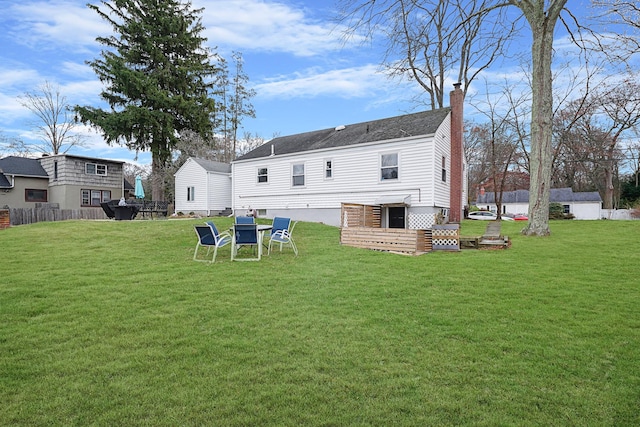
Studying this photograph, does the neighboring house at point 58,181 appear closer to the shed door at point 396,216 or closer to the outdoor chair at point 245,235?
the shed door at point 396,216

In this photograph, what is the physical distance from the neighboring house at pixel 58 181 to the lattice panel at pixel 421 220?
81.4ft

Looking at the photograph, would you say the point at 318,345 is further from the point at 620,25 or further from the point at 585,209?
the point at 585,209

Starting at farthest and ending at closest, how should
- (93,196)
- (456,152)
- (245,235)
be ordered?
(93,196) → (456,152) → (245,235)

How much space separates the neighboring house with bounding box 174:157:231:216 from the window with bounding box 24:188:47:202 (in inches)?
404

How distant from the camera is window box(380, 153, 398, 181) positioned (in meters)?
16.9

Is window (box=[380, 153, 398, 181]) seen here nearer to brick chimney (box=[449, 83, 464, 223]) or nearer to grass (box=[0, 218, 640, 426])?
brick chimney (box=[449, 83, 464, 223])

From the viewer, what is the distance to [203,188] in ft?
86.1

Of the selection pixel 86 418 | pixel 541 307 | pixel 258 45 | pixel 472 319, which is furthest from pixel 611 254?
pixel 258 45

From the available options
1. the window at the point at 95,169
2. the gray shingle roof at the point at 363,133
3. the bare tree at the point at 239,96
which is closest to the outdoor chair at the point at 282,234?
the gray shingle roof at the point at 363,133

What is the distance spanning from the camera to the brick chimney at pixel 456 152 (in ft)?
59.3

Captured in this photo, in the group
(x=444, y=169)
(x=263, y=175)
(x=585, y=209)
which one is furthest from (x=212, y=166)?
(x=585, y=209)

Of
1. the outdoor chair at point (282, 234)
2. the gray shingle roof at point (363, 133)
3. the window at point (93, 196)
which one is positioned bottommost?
the outdoor chair at point (282, 234)

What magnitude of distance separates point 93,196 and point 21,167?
5359mm

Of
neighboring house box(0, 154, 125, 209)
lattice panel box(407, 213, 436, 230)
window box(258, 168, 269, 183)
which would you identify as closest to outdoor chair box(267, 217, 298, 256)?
lattice panel box(407, 213, 436, 230)
